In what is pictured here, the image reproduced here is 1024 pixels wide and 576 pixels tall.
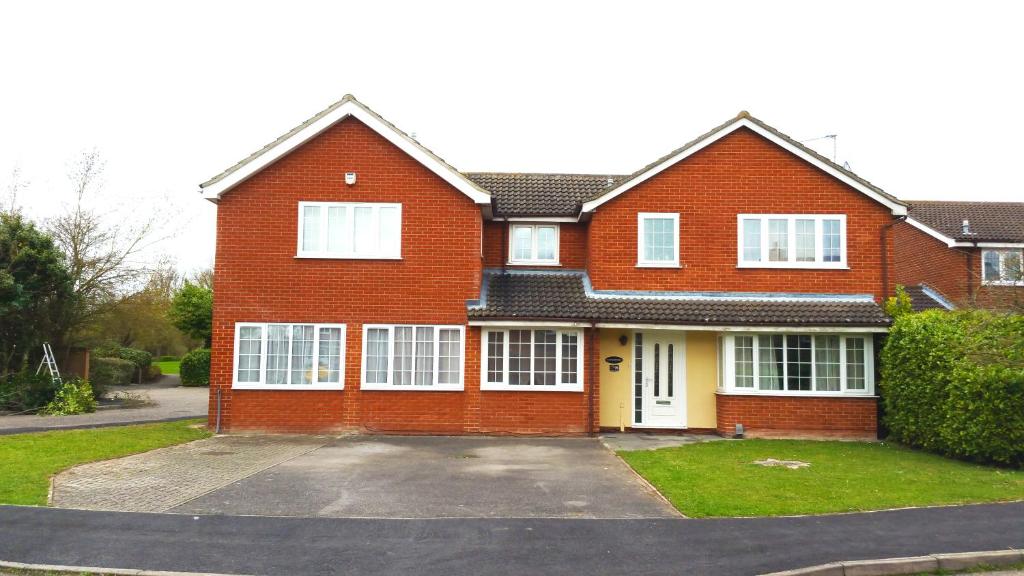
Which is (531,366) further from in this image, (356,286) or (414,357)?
(356,286)

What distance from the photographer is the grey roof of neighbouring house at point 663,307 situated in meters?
15.8

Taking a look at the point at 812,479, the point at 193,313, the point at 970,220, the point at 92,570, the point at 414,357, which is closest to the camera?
the point at 92,570

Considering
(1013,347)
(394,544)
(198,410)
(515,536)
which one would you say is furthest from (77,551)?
(198,410)

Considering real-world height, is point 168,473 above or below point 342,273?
→ below

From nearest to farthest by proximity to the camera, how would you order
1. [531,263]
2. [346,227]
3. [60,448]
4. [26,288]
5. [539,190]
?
[60,448], [346,227], [531,263], [539,190], [26,288]

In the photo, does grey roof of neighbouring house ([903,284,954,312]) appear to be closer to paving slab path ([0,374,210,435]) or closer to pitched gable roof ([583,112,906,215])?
pitched gable roof ([583,112,906,215])

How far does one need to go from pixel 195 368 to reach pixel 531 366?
988 inches

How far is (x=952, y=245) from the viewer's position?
23828 mm

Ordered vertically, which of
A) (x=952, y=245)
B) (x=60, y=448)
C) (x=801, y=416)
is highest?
(x=952, y=245)

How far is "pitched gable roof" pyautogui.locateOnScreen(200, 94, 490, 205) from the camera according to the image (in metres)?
16.1

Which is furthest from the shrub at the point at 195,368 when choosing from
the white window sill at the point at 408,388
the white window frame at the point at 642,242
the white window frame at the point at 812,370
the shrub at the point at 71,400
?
the white window frame at the point at 812,370

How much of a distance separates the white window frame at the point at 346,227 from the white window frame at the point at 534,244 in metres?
3.07

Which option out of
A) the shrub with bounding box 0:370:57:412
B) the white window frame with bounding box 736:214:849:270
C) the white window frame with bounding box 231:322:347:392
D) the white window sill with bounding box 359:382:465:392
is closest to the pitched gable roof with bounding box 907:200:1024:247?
the white window frame with bounding box 736:214:849:270

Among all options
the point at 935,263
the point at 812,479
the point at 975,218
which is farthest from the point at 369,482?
the point at 975,218
